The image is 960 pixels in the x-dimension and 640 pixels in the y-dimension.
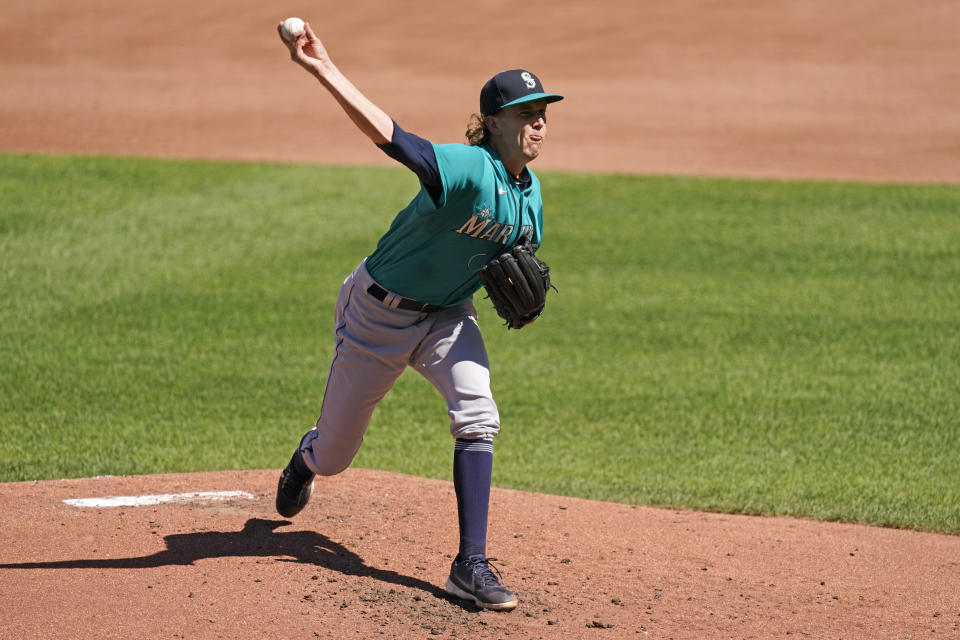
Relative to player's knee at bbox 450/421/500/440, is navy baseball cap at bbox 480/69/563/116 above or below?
above

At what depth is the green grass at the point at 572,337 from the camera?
696cm

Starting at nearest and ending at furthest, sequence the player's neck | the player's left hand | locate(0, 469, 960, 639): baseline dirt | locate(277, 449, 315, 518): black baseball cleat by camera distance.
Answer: the player's left hand
locate(0, 469, 960, 639): baseline dirt
the player's neck
locate(277, 449, 315, 518): black baseball cleat

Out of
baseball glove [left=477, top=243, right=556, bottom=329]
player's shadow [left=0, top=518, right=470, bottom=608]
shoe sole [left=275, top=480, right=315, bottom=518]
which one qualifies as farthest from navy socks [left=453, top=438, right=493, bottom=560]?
shoe sole [left=275, top=480, right=315, bottom=518]

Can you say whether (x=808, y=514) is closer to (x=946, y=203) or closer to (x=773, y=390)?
(x=773, y=390)

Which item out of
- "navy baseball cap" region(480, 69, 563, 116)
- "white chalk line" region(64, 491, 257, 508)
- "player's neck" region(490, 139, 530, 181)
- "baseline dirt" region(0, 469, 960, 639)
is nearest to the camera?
"baseline dirt" region(0, 469, 960, 639)

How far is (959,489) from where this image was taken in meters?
6.56

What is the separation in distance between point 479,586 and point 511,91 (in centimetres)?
185

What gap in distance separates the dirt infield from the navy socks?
261mm

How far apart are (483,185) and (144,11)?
77.2 feet

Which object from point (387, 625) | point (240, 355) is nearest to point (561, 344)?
point (240, 355)

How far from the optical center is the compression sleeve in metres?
4.06

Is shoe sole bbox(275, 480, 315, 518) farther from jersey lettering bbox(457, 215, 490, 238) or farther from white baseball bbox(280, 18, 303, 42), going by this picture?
white baseball bbox(280, 18, 303, 42)

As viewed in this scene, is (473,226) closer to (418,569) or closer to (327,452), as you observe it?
(327,452)

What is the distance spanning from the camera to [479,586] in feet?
14.1
